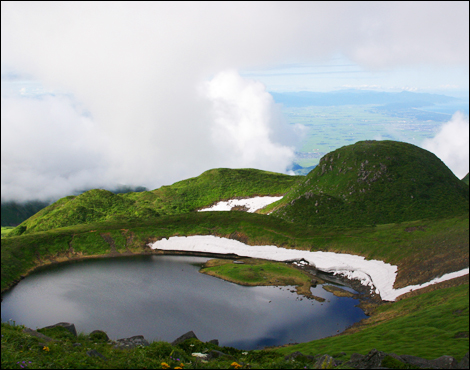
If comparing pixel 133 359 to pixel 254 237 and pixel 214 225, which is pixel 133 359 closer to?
pixel 254 237

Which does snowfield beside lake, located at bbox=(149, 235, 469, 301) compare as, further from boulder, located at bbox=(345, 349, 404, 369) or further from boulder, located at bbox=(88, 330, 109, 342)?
boulder, located at bbox=(88, 330, 109, 342)

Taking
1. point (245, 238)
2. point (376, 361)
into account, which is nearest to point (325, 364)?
point (376, 361)

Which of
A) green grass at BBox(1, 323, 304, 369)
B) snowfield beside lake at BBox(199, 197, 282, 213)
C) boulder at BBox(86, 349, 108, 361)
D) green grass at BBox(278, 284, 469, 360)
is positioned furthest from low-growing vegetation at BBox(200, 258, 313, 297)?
snowfield beside lake at BBox(199, 197, 282, 213)

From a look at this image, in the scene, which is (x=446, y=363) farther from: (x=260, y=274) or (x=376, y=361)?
(x=260, y=274)

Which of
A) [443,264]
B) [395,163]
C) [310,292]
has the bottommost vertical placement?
[310,292]

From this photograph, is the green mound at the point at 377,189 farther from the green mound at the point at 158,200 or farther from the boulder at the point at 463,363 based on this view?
the boulder at the point at 463,363

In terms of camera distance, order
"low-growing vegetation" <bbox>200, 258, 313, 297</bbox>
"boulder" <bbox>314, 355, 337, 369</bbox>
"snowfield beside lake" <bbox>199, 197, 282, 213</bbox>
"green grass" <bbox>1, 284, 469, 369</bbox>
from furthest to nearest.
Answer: "snowfield beside lake" <bbox>199, 197, 282, 213</bbox> < "low-growing vegetation" <bbox>200, 258, 313, 297</bbox> < "green grass" <bbox>1, 284, 469, 369</bbox> < "boulder" <bbox>314, 355, 337, 369</bbox>

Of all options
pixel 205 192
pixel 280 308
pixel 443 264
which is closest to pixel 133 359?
pixel 280 308
